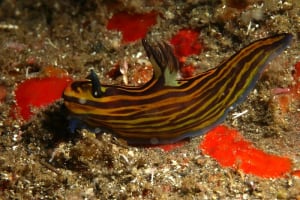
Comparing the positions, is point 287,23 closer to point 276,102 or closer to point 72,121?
point 276,102

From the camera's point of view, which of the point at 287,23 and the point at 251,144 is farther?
the point at 287,23

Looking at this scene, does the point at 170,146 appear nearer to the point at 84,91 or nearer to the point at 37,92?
the point at 84,91

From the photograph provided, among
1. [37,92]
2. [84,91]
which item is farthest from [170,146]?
[37,92]

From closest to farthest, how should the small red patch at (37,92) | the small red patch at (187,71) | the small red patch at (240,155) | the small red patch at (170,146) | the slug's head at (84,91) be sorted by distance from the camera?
the small red patch at (240,155) < the slug's head at (84,91) < the small red patch at (170,146) < the small red patch at (37,92) < the small red patch at (187,71)

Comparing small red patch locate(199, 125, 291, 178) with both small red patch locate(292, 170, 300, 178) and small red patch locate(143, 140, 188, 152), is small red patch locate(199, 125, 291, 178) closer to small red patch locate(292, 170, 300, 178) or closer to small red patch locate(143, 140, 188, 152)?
small red patch locate(292, 170, 300, 178)

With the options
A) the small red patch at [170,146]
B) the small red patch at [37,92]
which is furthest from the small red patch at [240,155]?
the small red patch at [37,92]

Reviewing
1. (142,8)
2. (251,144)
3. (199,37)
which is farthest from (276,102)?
(142,8)

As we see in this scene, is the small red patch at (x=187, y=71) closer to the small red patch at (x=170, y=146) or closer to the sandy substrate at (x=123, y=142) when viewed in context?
the sandy substrate at (x=123, y=142)
